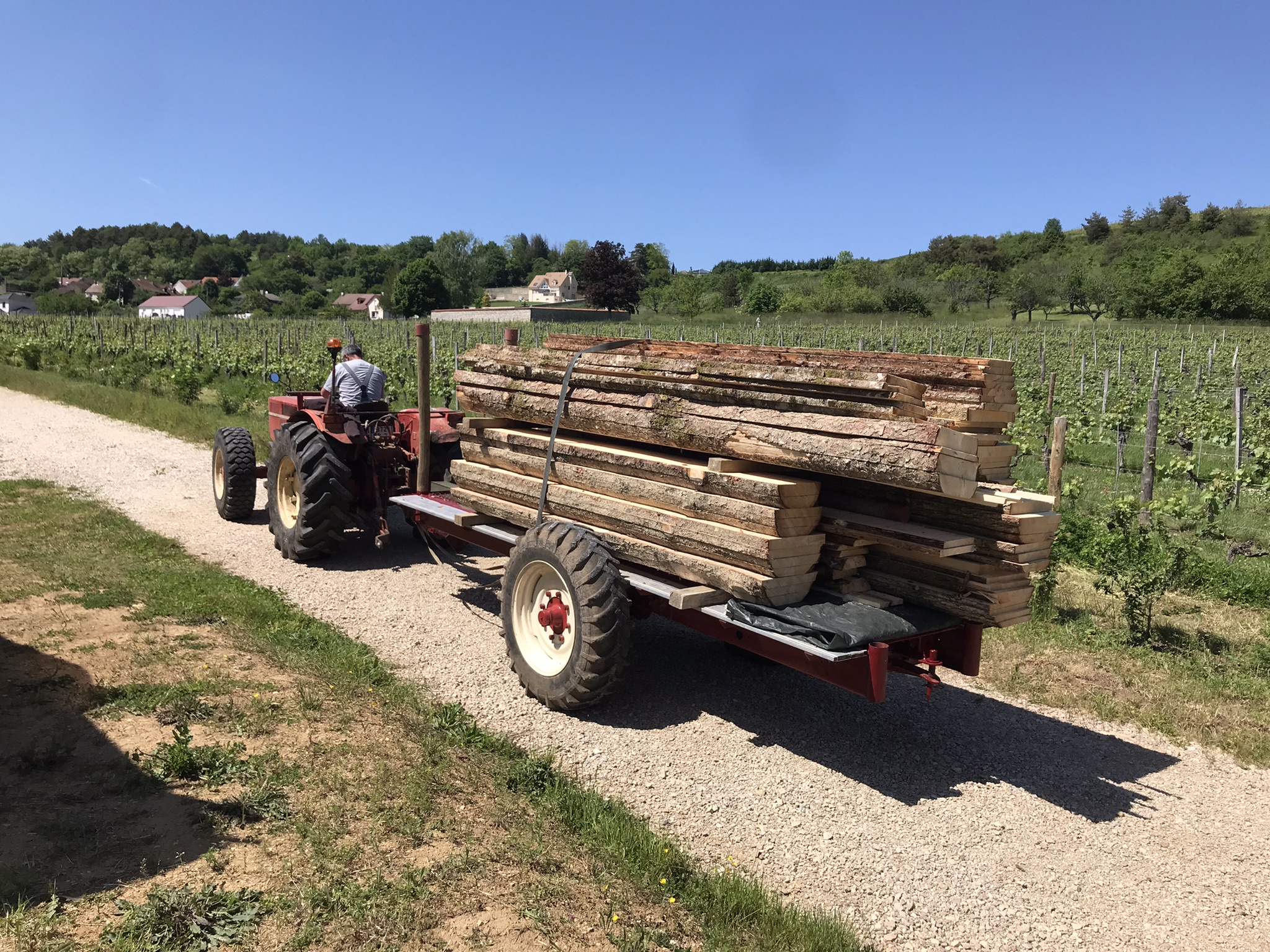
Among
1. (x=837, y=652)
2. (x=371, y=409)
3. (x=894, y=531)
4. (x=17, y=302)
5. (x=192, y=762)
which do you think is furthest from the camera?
(x=17, y=302)

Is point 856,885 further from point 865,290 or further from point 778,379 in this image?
point 865,290

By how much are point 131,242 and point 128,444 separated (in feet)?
499

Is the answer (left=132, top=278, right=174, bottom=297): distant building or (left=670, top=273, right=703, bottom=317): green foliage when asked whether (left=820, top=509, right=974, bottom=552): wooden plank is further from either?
(left=132, top=278, right=174, bottom=297): distant building

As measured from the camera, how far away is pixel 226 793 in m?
3.69

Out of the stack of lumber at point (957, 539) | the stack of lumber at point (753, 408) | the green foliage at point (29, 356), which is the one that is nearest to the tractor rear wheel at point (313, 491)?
the stack of lumber at point (753, 408)

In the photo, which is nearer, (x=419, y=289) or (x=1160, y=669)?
(x=1160, y=669)

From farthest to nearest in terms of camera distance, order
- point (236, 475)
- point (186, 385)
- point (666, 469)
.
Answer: point (186, 385) → point (236, 475) → point (666, 469)

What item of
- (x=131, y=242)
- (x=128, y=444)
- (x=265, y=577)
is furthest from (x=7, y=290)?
(x=265, y=577)

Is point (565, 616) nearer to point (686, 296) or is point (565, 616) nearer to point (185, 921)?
point (185, 921)

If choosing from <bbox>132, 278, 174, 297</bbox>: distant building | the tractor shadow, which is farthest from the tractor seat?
<bbox>132, 278, 174, 297</bbox>: distant building

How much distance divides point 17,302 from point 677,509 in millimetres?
117519

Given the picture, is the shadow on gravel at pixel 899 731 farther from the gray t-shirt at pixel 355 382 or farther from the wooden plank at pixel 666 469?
the gray t-shirt at pixel 355 382

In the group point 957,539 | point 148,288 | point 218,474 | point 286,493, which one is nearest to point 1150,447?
point 957,539

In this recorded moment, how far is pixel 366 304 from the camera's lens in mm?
104938
